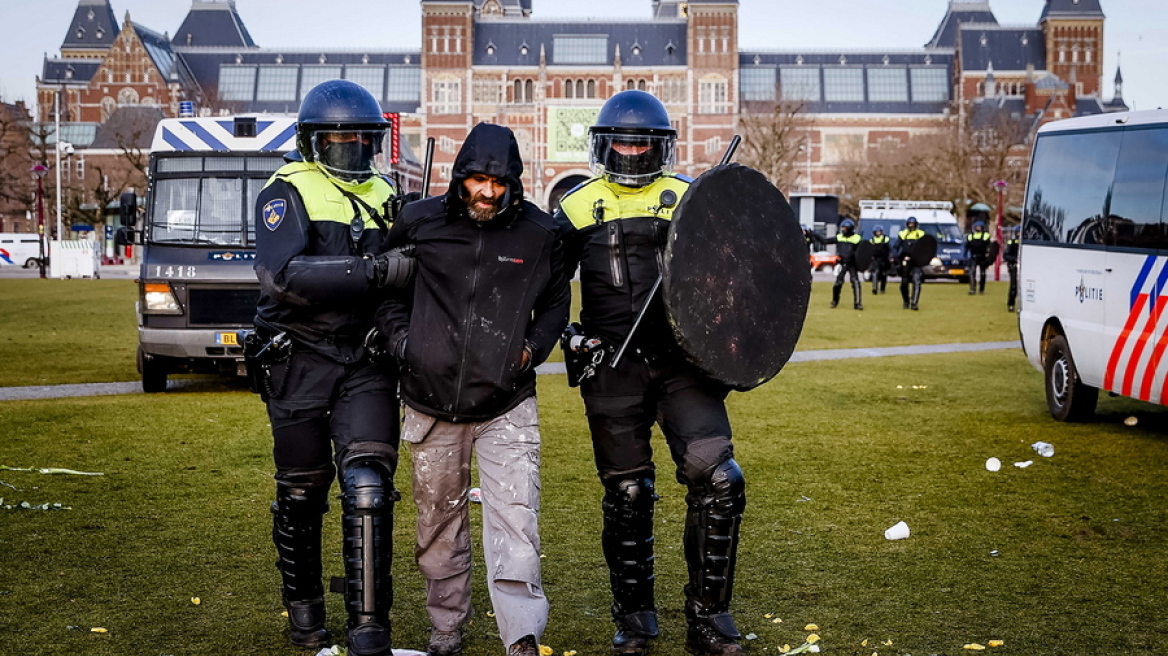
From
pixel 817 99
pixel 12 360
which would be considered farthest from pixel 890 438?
pixel 817 99

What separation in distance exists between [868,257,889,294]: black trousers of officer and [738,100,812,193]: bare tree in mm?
27938

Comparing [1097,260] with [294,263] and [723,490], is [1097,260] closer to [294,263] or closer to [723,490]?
[723,490]

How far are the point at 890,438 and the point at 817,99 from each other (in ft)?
310

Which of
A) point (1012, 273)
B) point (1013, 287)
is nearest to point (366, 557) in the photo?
point (1013, 287)

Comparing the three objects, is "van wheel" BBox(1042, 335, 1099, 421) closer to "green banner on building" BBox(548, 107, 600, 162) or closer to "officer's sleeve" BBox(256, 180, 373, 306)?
"officer's sleeve" BBox(256, 180, 373, 306)

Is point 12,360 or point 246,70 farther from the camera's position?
point 246,70

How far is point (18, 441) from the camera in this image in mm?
9000

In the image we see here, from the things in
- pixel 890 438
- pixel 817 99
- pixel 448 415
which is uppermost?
pixel 817 99

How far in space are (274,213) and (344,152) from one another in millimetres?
355

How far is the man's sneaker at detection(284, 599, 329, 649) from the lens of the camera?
4.51 metres

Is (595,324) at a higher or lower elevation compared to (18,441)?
higher

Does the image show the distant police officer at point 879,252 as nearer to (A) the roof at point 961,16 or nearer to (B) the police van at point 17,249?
(B) the police van at point 17,249

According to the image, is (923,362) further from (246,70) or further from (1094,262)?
(246,70)

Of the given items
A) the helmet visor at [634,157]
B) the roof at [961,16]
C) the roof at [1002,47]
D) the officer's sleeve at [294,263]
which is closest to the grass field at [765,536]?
the officer's sleeve at [294,263]
